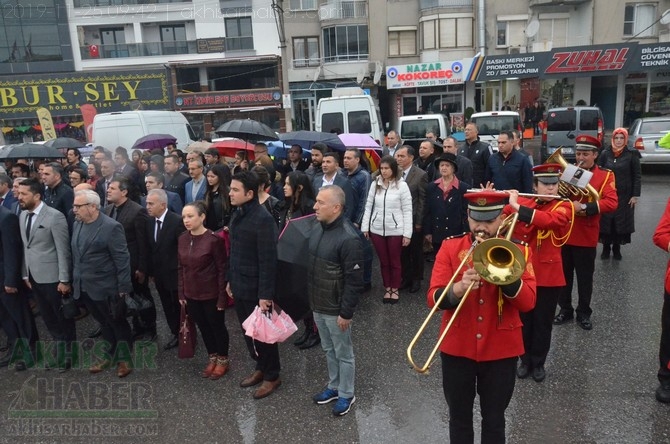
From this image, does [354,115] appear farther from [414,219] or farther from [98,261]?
[98,261]

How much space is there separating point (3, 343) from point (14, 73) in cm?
3626

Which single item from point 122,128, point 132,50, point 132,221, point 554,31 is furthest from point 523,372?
point 132,50

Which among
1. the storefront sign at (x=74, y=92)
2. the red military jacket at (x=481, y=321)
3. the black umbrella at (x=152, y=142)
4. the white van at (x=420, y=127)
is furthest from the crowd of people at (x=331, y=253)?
the storefront sign at (x=74, y=92)

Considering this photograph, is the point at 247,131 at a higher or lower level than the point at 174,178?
higher

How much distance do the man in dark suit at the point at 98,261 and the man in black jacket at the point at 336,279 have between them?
204cm

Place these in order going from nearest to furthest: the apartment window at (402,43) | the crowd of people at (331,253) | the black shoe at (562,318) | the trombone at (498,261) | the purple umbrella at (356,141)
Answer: the trombone at (498,261)
the crowd of people at (331,253)
the black shoe at (562,318)
the purple umbrella at (356,141)
the apartment window at (402,43)

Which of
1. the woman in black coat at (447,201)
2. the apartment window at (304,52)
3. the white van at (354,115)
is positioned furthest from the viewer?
the apartment window at (304,52)

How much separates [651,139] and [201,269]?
47.2 ft

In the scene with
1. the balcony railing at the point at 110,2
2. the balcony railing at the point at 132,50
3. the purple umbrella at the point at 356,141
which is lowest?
the purple umbrella at the point at 356,141

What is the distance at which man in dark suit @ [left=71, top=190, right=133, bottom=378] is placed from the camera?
470 centimetres

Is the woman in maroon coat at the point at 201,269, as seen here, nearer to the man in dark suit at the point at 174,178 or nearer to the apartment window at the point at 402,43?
the man in dark suit at the point at 174,178

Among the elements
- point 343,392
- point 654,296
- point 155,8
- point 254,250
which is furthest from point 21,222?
point 155,8

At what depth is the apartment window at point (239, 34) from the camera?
36.1 meters

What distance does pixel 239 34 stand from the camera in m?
36.6
